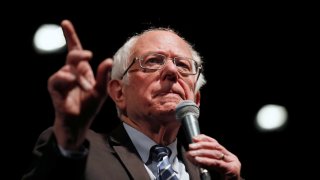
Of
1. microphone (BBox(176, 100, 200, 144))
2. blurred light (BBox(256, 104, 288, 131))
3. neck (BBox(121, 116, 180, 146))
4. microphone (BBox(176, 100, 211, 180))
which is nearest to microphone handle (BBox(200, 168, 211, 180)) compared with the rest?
→ microphone (BBox(176, 100, 211, 180))

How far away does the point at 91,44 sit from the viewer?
3498mm

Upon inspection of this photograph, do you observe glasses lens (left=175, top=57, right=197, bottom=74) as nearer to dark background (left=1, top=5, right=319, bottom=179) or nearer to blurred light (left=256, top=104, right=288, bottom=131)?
dark background (left=1, top=5, right=319, bottom=179)

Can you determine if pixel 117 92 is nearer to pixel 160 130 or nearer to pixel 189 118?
pixel 160 130

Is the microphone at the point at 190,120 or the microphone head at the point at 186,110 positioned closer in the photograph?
the microphone at the point at 190,120

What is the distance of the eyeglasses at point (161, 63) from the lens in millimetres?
2353

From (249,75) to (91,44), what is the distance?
1218mm

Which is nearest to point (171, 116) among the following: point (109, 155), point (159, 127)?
point (159, 127)

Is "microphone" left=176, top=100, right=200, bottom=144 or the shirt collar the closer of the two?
"microphone" left=176, top=100, right=200, bottom=144

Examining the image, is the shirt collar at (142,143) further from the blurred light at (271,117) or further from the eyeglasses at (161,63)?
the blurred light at (271,117)

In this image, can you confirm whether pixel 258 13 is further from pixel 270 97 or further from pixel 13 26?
pixel 13 26

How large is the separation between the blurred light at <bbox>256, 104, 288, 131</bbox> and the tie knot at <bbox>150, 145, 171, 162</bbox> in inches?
72.0

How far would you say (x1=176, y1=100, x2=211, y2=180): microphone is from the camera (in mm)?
1708

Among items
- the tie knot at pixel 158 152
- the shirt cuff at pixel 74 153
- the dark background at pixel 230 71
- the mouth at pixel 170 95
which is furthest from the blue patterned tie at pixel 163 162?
the dark background at pixel 230 71

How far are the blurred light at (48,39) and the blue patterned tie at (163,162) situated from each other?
1.38 meters
